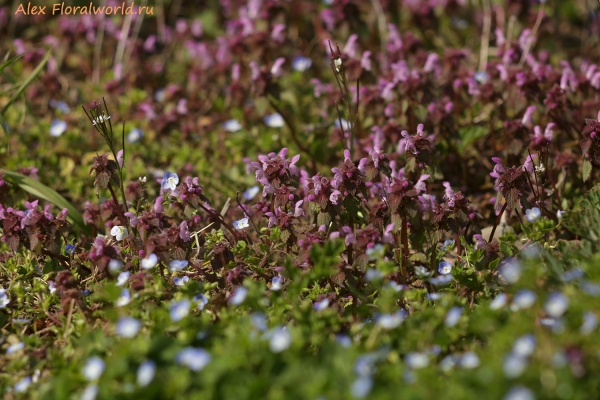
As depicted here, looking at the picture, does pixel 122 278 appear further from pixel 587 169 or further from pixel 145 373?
pixel 587 169

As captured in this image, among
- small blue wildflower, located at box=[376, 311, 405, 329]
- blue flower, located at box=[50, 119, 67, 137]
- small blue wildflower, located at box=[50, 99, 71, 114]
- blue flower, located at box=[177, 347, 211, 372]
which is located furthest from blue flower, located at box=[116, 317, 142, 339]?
small blue wildflower, located at box=[50, 99, 71, 114]

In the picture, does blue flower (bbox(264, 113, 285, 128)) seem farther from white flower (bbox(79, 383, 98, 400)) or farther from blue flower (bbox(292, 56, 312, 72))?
white flower (bbox(79, 383, 98, 400))

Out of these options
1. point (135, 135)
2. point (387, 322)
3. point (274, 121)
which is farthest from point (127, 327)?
point (274, 121)

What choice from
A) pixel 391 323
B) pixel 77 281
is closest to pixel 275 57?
pixel 77 281

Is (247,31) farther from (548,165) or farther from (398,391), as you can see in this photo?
(398,391)

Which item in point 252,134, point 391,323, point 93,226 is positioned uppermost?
point 391,323

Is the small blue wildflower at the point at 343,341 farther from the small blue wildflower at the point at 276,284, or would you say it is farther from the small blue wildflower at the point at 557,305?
the small blue wildflower at the point at 557,305
